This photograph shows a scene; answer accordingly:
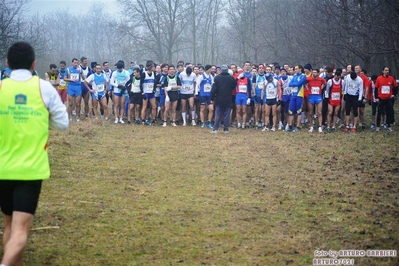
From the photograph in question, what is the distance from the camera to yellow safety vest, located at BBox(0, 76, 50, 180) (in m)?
4.36

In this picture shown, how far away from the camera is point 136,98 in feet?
63.1

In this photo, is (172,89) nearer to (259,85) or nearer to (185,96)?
(185,96)

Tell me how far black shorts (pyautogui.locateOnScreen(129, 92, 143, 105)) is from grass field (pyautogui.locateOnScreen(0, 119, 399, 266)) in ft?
17.5

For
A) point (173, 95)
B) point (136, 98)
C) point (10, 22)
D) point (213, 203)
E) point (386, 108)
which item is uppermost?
point (10, 22)

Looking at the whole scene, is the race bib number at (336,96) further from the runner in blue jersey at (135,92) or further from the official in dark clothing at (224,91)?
the runner in blue jersey at (135,92)

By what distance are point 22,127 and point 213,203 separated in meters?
4.02

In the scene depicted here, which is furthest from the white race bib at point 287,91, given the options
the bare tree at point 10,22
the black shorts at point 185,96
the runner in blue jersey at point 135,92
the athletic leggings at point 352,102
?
the bare tree at point 10,22

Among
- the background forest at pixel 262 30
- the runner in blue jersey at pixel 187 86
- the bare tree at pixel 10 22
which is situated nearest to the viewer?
the runner in blue jersey at pixel 187 86

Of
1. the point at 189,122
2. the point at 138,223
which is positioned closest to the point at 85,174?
the point at 138,223

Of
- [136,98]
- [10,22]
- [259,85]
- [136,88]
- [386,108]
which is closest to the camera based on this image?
[386,108]

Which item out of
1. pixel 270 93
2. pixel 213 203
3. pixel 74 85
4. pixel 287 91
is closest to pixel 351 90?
pixel 287 91

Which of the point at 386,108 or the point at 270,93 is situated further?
the point at 270,93

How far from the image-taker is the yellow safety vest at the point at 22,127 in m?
4.36

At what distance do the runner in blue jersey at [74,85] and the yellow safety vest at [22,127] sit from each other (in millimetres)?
14697
